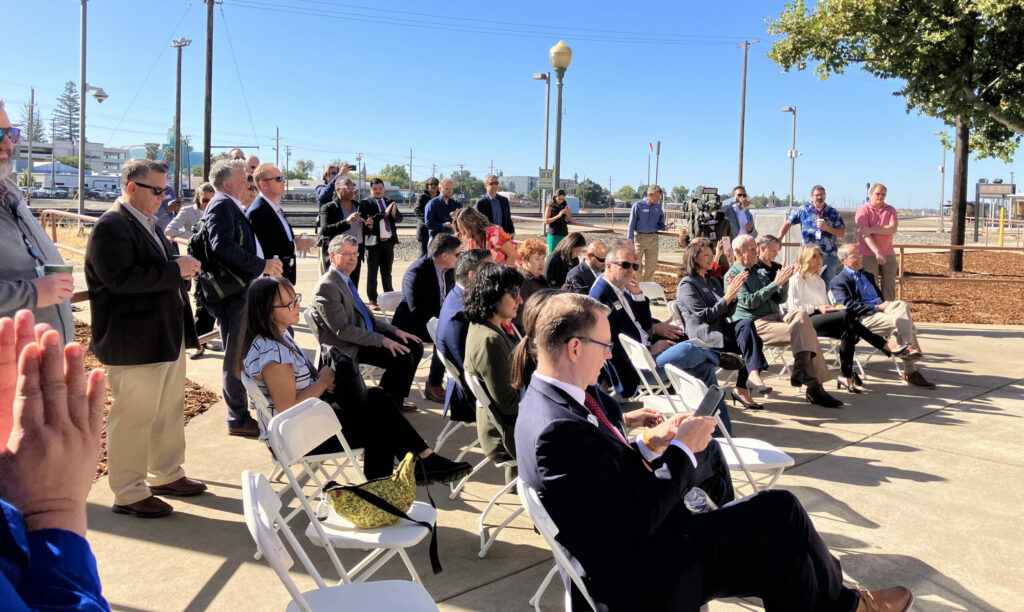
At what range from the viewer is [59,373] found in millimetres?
1100

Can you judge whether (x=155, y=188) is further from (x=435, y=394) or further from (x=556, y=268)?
(x=556, y=268)

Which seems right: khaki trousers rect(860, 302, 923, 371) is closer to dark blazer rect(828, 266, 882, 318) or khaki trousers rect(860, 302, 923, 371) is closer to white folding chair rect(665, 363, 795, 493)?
dark blazer rect(828, 266, 882, 318)

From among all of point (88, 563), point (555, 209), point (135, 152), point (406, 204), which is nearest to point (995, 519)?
point (88, 563)

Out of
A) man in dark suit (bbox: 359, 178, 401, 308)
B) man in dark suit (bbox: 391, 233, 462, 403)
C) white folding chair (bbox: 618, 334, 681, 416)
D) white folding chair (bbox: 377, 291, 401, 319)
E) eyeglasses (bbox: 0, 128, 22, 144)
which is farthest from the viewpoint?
man in dark suit (bbox: 359, 178, 401, 308)

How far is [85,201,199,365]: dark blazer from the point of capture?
3926mm

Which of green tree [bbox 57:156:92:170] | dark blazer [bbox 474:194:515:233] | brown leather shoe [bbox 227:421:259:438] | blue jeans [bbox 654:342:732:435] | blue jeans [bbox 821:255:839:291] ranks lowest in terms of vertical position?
brown leather shoe [bbox 227:421:259:438]

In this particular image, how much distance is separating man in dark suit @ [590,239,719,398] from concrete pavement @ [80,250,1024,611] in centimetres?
75

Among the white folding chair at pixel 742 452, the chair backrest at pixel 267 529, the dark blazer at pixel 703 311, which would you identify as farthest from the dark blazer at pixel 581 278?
the chair backrest at pixel 267 529

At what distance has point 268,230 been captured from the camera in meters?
5.89

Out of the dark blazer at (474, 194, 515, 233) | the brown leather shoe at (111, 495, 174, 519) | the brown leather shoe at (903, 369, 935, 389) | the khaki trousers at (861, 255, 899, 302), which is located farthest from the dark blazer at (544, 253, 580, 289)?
the brown leather shoe at (111, 495, 174, 519)

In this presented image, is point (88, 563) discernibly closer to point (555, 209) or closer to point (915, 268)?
point (555, 209)

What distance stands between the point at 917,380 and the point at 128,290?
21.8 feet

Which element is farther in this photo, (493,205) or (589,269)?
(493,205)

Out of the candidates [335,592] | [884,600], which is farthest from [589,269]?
[335,592]
